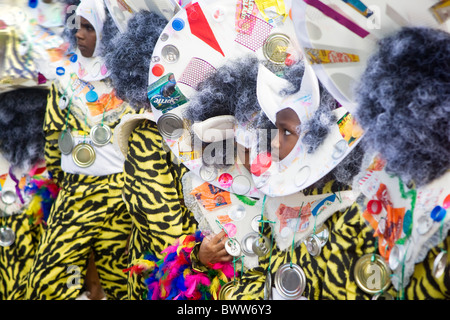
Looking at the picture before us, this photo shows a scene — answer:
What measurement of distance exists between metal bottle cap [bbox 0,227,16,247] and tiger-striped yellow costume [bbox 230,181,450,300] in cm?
205

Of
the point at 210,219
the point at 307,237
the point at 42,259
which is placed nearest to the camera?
the point at 307,237

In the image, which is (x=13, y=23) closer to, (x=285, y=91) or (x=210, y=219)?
(x=210, y=219)

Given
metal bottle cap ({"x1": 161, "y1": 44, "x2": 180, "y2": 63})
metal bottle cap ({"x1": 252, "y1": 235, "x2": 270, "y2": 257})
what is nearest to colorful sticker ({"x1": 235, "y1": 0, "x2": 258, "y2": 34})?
metal bottle cap ({"x1": 161, "y1": 44, "x2": 180, "y2": 63})

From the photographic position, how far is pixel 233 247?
248 cm

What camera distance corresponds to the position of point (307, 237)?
2.08 metres

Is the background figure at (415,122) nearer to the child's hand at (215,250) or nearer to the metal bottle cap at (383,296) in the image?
the metal bottle cap at (383,296)

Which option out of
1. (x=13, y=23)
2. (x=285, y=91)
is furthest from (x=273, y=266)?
(x=13, y=23)

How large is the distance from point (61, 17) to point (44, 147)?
0.77 metres

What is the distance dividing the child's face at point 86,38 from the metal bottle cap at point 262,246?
154 centimetres

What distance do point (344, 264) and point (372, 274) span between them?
0.33 ft

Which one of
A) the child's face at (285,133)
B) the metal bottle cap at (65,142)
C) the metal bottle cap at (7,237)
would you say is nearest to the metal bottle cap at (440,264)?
the child's face at (285,133)

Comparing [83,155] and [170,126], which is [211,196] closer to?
[170,126]

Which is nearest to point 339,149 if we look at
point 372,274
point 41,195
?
point 372,274

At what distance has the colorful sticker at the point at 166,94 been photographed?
2594mm
